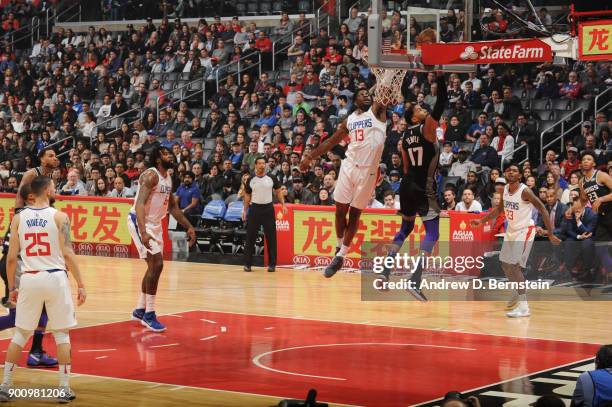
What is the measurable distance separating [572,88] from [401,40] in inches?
386

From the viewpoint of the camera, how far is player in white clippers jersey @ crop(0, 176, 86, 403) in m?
9.30

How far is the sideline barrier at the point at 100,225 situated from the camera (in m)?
22.3

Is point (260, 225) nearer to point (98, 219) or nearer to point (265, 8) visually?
point (98, 219)

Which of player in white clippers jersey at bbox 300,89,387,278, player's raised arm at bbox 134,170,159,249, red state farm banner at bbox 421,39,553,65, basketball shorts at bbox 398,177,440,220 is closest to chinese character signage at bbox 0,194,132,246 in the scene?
player's raised arm at bbox 134,170,159,249

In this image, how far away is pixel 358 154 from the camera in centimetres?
1084

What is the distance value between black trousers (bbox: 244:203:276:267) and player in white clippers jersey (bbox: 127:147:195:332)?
5700 mm

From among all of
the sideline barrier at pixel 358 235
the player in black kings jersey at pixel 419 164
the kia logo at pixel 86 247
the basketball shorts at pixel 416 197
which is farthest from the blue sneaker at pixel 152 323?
the kia logo at pixel 86 247

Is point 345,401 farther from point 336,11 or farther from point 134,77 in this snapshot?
point 134,77

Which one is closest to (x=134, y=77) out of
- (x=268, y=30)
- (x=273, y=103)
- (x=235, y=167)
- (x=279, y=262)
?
(x=268, y=30)

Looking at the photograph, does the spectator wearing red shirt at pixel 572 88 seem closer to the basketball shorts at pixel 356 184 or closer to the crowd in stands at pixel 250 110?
the crowd in stands at pixel 250 110

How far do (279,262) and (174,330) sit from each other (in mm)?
7116

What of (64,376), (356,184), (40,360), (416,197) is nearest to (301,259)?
(416,197)

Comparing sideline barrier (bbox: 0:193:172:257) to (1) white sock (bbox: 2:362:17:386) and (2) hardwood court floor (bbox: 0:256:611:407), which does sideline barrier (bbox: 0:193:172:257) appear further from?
(1) white sock (bbox: 2:362:17:386)

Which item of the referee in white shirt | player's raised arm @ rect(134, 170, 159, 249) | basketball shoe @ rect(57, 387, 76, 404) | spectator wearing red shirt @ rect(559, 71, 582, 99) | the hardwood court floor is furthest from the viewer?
spectator wearing red shirt @ rect(559, 71, 582, 99)
